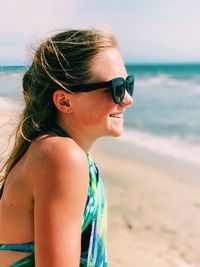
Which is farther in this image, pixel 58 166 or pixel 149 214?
pixel 149 214

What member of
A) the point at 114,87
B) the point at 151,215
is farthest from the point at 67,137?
the point at 151,215

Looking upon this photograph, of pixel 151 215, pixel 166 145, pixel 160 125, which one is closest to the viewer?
pixel 151 215

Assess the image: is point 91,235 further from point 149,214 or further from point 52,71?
point 149,214

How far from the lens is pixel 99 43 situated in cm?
195

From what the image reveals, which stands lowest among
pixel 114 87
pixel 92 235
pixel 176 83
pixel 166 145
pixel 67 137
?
pixel 176 83

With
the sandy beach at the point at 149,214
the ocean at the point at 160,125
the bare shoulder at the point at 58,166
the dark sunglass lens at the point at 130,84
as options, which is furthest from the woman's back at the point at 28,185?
the sandy beach at the point at 149,214

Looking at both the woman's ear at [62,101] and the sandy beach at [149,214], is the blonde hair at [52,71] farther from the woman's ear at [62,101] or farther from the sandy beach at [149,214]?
the sandy beach at [149,214]

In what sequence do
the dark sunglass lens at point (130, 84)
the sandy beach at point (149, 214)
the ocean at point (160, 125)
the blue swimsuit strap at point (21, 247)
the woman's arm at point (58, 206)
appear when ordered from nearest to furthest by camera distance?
the woman's arm at point (58, 206) < the blue swimsuit strap at point (21, 247) < the dark sunglass lens at point (130, 84) < the ocean at point (160, 125) < the sandy beach at point (149, 214)

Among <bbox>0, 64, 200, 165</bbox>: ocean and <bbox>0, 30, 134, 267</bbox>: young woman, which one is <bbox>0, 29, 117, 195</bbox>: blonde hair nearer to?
<bbox>0, 30, 134, 267</bbox>: young woman

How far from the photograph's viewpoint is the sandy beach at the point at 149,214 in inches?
174

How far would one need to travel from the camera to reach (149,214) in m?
5.58

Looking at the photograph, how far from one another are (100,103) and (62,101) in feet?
0.52

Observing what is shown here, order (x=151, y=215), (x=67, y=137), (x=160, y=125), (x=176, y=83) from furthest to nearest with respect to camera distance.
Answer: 1. (x=176, y=83)
2. (x=160, y=125)
3. (x=151, y=215)
4. (x=67, y=137)

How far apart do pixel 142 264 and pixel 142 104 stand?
1564 centimetres
